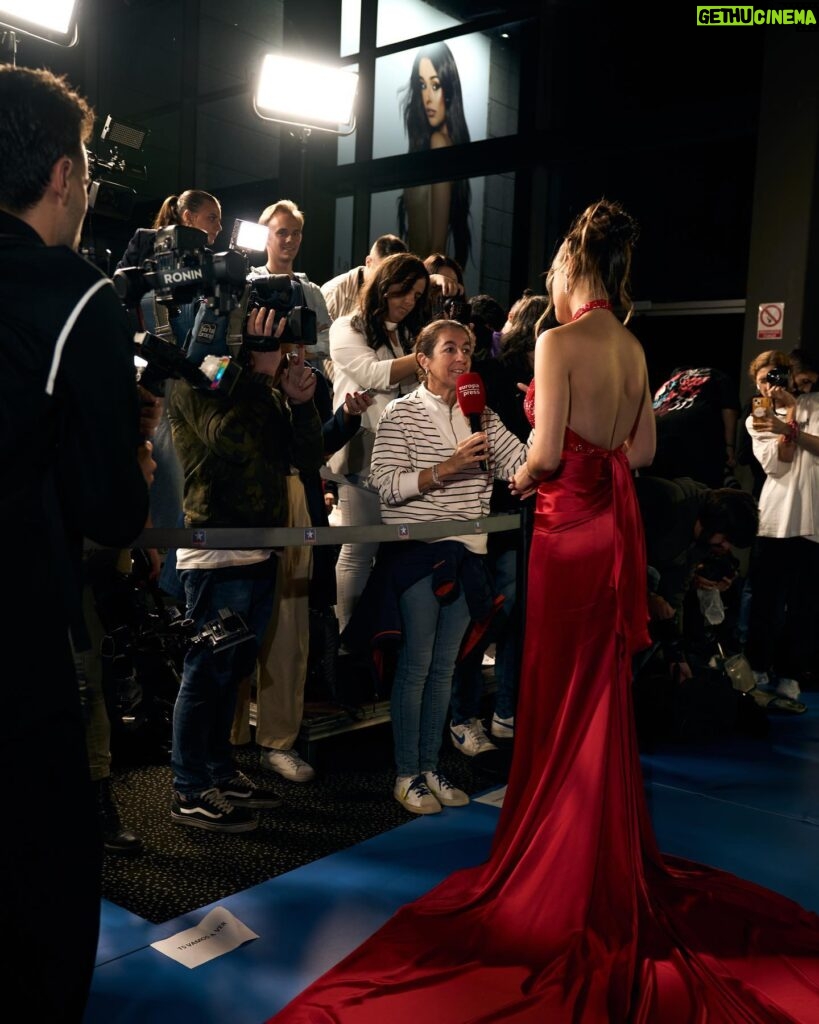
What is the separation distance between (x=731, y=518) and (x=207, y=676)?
2.46 metres

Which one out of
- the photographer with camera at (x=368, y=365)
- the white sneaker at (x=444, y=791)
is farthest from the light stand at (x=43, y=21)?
the white sneaker at (x=444, y=791)

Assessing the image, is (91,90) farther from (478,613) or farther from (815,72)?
(478,613)

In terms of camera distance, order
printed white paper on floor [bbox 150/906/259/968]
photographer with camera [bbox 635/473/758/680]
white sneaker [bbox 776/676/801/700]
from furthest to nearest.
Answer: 1. white sneaker [bbox 776/676/801/700]
2. photographer with camera [bbox 635/473/758/680]
3. printed white paper on floor [bbox 150/906/259/968]

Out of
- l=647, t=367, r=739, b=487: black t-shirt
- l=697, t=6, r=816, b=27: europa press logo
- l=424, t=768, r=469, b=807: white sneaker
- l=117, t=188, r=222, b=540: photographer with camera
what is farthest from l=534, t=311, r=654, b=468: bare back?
l=697, t=6, r=816, b=27: europa press logo

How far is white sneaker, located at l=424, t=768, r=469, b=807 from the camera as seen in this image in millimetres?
3395

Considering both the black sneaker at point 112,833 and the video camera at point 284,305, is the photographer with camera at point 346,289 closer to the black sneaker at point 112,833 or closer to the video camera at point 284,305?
the video camera at point 284,305

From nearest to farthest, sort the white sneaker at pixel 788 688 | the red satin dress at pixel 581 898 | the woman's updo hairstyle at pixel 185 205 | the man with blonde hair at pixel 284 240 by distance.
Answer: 1. the red satin dress at pixel 581 898
2. the woman's updo hairstyle at pixel 185 205
3. the man with blonde hair at pixel 284 240
4. the white sneaker at pixel 788 688

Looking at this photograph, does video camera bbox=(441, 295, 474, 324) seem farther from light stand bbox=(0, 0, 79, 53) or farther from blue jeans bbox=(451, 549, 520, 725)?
light stand bbox=(0, 0, 79, 53)

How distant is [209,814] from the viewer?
3064mm

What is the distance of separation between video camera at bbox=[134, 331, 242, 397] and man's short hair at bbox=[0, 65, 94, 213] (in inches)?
26.3

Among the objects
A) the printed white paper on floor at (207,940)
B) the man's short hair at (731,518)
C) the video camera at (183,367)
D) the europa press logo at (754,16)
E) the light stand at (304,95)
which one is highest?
the europa press logo at (754,16)

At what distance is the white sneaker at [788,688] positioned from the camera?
496 centimetres

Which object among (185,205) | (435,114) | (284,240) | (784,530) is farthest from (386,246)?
(435,114)

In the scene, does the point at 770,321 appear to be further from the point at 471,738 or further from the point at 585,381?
the point at 585,381
